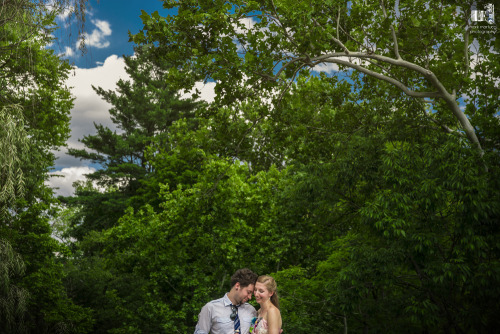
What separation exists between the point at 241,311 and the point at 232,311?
0.13 m

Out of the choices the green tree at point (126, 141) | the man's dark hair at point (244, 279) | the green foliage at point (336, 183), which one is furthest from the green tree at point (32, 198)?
the green tree at point (126, 141)

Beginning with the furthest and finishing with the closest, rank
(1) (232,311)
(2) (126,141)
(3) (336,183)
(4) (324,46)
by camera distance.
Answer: (2) (126,141) → (3) (336,183) → (4) (324,46) → (1) (232,311)

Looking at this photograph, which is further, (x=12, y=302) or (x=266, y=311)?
(x=12, y=302)

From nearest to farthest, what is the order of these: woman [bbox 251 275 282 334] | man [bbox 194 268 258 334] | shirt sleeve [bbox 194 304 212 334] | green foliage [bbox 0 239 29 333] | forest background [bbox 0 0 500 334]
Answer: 1. shirt sleeve [bbox 194 304 212 334]
2. man [bbox 194 268 258 334]
3. woman [bbox 251 275 282 334]
4. forest background [bbox 0 0 500 334]
5. green foliage [bbox 0 239 29 333]

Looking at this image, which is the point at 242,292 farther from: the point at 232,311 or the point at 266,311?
the point at 266,311

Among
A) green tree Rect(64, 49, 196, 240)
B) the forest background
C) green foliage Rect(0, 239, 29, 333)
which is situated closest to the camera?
the forest background

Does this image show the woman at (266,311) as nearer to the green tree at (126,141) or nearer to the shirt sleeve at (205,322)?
the shirt sleeve at (205,322)

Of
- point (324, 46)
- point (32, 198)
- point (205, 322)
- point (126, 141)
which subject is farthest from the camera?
point (126, 141)

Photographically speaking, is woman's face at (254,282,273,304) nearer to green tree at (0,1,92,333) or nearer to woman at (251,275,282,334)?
woman at (251,275,282,334)

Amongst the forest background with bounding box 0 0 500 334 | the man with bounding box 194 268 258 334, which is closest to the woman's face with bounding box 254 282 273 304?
the man with bounding box 194 268 258 334

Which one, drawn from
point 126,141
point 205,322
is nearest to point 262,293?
point 205,322

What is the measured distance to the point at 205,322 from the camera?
3.88 metres

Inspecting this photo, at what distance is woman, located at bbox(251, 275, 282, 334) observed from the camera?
421cm

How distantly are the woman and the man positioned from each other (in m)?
0.18
